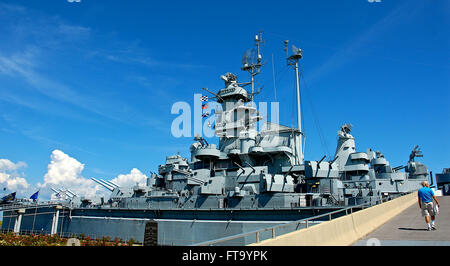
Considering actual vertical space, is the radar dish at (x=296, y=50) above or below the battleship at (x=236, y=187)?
above

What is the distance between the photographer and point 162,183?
35969 mm

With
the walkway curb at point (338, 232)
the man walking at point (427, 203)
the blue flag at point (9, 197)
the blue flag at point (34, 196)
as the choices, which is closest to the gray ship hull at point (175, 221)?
the blue flag at point (34, 196)

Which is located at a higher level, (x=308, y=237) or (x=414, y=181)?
(x=414, y=181)

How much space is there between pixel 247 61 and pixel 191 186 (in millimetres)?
20098

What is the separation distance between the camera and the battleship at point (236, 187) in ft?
72.4

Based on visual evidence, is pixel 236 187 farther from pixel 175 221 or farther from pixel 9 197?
pixel 9 197

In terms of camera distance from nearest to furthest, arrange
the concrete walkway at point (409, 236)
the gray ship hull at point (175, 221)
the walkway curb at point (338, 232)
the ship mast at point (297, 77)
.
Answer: the walkway curb at point (338, 232), the concrete walkway at point (409, 236), the gray ship hull at point (175, 221), the ship mast at point (297, 77)

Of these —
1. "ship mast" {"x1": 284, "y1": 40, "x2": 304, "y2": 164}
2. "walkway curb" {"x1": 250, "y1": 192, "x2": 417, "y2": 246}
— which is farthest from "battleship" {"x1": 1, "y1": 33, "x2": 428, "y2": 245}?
"walkway curb" {"x1": 250, "y1": 192, "x2": 417, "y2": 246}

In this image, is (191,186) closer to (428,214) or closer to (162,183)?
(162,183)

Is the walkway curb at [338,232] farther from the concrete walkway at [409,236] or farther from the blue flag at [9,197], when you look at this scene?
the blue flag at [9,197]

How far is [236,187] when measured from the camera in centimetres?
2331

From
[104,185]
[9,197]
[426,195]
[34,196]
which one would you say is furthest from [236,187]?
[9,197]

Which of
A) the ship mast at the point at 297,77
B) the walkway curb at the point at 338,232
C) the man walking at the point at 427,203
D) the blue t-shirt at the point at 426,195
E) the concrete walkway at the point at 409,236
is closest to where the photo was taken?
the walkway curb at the point at 338,232
